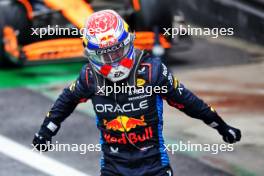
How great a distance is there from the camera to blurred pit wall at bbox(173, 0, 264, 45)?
552 inches

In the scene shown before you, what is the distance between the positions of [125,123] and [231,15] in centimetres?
943

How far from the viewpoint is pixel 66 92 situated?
5.61 m

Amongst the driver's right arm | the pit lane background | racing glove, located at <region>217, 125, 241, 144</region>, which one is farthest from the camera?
the pit lane background

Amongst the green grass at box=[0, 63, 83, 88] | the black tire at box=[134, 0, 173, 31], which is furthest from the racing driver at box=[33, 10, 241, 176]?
the black tire at box=[134, 0, 173, 31]

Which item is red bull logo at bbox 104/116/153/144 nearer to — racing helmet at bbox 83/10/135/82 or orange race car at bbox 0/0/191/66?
racing helmet at bbox 83/10/135/82

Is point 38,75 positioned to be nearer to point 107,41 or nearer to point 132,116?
point 132,116

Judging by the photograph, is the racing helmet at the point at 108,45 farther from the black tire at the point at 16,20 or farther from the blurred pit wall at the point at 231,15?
the blurred pit wall at the point at 231,15

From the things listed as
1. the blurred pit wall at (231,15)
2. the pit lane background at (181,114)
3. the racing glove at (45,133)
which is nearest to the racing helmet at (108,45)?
the racing glove at (45,133)

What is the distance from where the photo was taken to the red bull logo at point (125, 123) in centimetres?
546

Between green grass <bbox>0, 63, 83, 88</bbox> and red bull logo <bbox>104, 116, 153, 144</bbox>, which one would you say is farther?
green grass <bbox>0, 63, 83, 88</bbox>

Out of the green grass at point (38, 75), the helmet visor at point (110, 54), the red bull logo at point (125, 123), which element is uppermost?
the helmet visor at point (110, 54)

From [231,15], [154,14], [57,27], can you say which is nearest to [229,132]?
[154,14]

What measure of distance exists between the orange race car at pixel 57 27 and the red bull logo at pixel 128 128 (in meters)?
6.34

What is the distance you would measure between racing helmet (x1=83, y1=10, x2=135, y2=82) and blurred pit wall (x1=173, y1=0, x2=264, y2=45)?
810cm
